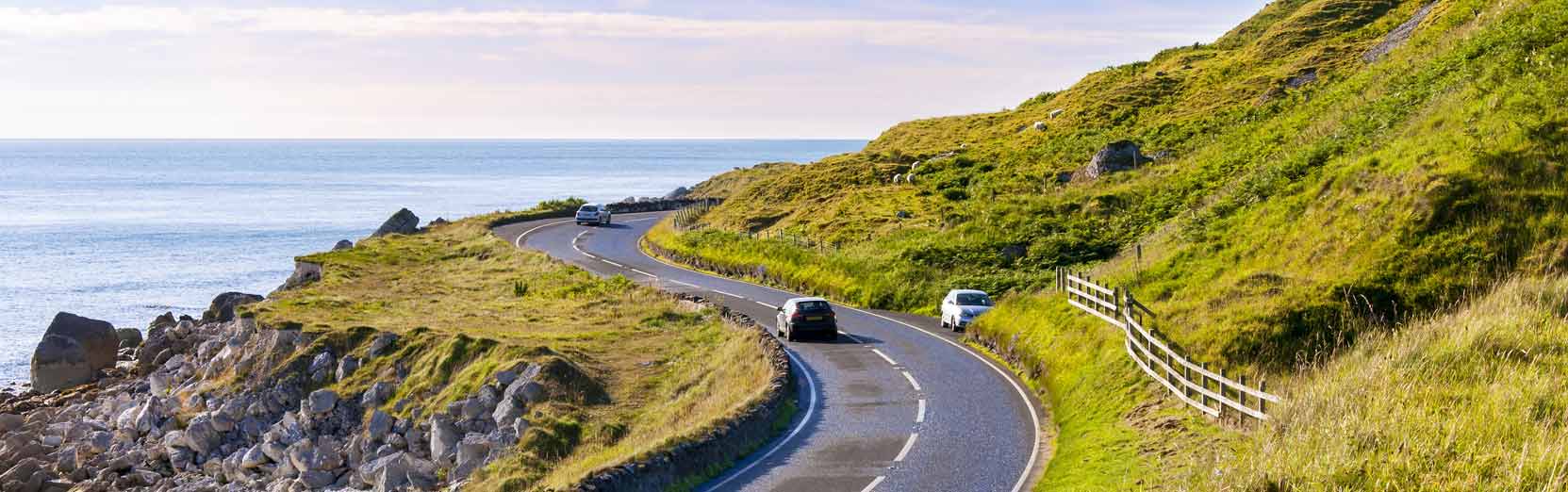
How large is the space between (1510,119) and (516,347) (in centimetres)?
2788

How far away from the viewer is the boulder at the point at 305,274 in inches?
2282

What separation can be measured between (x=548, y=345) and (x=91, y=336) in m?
26.1

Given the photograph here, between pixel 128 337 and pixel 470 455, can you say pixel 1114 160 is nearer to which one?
pixel 470 455

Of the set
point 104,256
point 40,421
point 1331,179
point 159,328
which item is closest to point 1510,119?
point 1331,179

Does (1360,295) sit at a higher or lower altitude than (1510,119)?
lower

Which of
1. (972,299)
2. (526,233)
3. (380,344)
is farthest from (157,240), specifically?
(972,299)

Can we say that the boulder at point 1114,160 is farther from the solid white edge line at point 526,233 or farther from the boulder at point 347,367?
the boulder at point 347,367

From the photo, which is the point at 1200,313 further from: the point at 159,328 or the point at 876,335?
the point at 159,328

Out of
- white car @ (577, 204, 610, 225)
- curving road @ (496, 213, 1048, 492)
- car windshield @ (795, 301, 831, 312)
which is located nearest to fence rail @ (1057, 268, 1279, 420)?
curving road @ (496, 213, 1048, 492)

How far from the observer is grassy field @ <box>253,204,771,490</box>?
90.5ft

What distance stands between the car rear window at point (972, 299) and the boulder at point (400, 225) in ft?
157

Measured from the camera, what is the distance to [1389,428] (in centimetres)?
1678

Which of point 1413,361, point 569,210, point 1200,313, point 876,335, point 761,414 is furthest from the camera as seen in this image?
point 569,210

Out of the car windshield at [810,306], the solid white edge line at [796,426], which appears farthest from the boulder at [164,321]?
the solid white edge line at [796,426]
